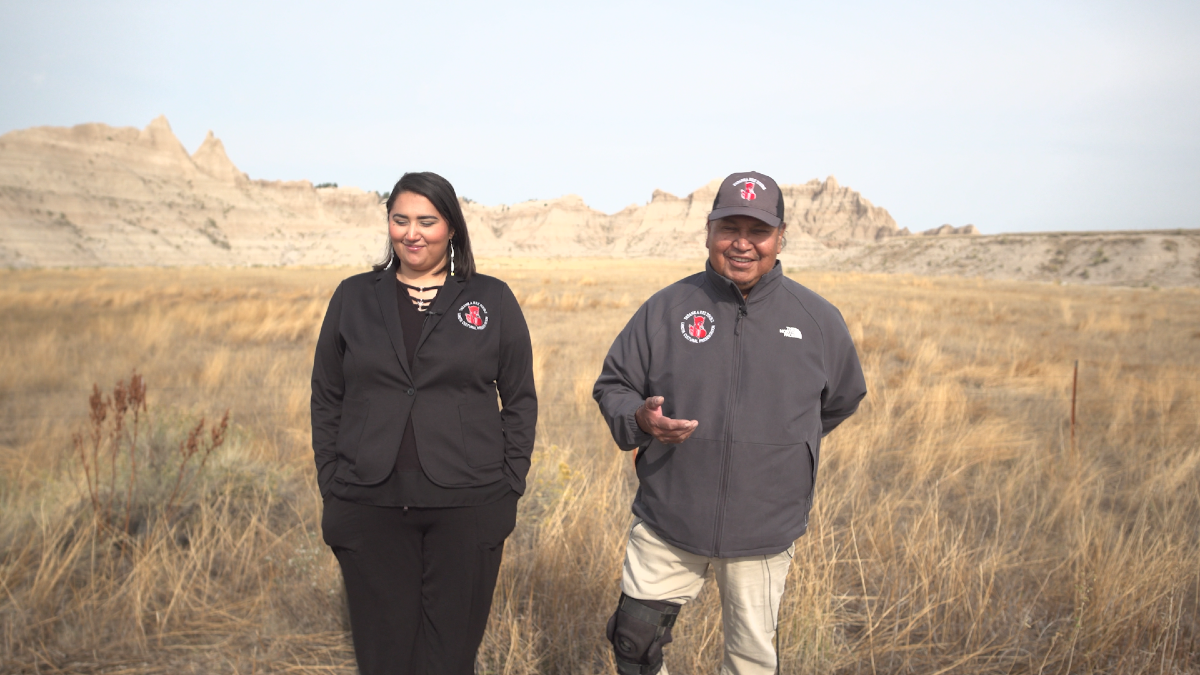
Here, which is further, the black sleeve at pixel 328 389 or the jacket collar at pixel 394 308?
the black sleeve at pixel 328 389

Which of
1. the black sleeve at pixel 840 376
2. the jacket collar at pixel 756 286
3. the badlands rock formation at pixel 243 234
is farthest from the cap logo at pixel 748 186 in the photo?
the badlands rock formation at pixel 243 234

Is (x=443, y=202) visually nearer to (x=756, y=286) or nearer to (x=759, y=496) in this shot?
(x=756, y=286)

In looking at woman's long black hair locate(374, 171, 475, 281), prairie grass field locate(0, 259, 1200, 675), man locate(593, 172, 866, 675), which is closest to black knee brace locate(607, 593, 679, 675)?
man locate(593, 172, 866, 675)

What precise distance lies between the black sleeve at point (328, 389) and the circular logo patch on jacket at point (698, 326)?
1107mm

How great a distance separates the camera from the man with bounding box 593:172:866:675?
193 cm

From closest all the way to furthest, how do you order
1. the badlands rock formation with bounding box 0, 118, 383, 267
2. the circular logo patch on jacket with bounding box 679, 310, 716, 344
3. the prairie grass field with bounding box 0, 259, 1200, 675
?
the circular logo patch on jacket with bounding box 679, 310, 716, 344 → the prairie grass field with bounding box 0, 259, 1200, 675 → the badlands rock formation with bounding box 0, 118, 383, 267

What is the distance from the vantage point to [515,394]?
7.10 feet

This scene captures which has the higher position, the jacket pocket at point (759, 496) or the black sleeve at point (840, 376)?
the black sleeve at point (840, 376)

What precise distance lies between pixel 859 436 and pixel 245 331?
10653 mm

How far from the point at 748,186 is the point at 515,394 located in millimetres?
1008

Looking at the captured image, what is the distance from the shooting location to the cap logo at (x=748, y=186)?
1.96m

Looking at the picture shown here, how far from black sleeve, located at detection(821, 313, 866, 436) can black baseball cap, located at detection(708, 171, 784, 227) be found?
413 mm

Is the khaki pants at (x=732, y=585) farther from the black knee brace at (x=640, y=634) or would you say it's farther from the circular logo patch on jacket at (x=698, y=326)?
the circular logo patch on jacket at (x=698, y=326)

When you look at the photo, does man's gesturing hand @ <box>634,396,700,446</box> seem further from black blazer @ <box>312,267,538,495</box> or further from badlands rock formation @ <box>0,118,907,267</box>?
badlands rock formation @ <box>0,118,907,267</box>
